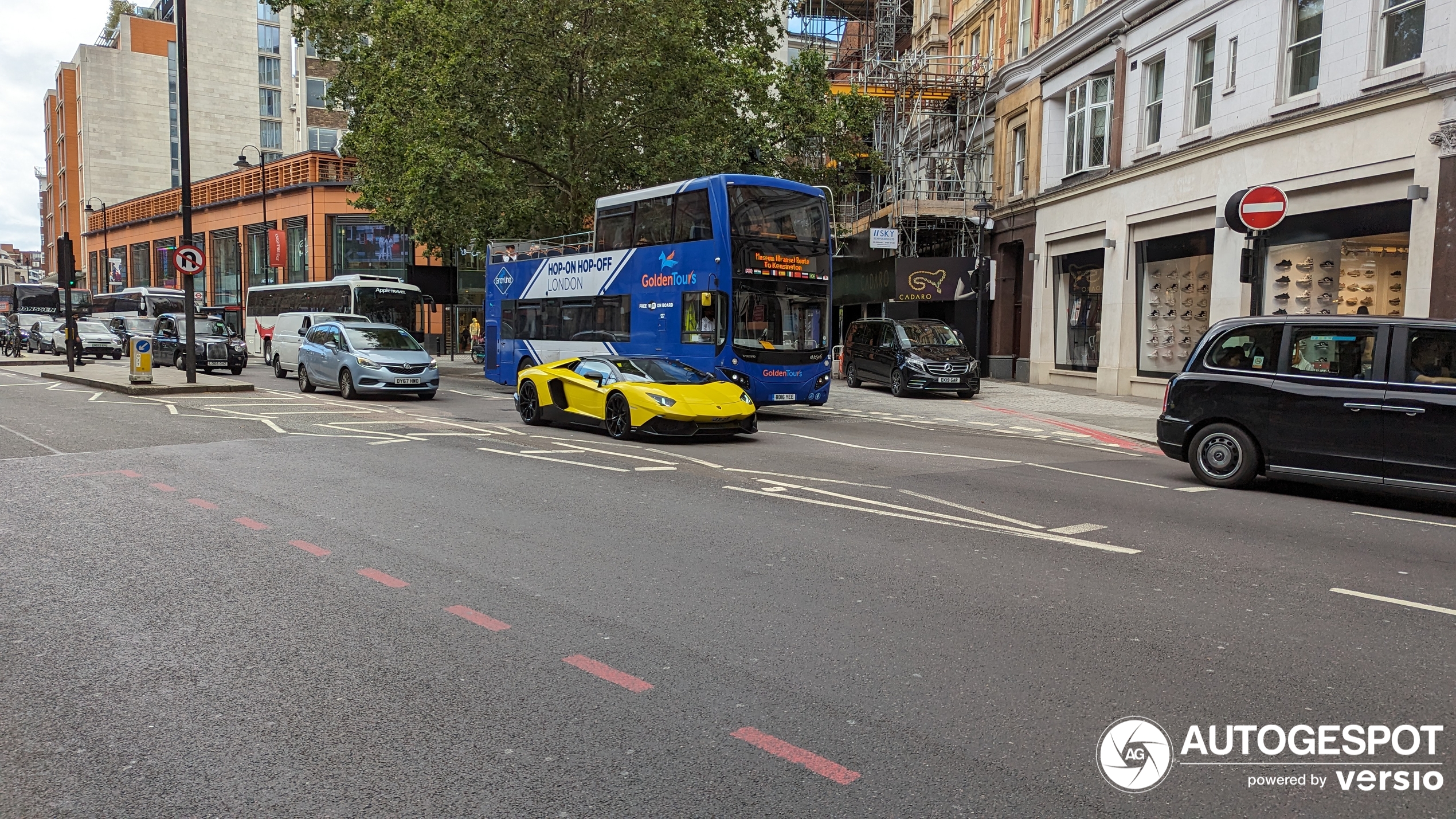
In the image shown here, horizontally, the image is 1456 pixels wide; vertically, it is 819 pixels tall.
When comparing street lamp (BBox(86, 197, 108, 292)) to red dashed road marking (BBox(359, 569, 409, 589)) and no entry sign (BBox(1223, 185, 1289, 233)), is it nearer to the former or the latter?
no entry sign (BBox(1223, 185, 1289, 233))

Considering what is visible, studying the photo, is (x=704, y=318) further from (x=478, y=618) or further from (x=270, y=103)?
(x=270, y=103)

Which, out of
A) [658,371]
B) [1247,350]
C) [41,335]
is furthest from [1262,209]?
[41,335]

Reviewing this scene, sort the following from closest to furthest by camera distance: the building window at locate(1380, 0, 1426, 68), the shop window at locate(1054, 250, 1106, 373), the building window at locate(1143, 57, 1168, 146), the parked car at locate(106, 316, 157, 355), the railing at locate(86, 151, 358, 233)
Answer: the building window at locate(1380, 0, 1426, 68) < the building window at locate(1143, 57, 1168, 146) < the shop window at locate(1054, 250, 1106, 373) < the parked car at locate(106, 316, 157, 355) < the railing at locate(86, 151, 358, 233)

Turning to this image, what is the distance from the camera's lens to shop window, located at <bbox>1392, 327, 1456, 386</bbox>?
9141 mm

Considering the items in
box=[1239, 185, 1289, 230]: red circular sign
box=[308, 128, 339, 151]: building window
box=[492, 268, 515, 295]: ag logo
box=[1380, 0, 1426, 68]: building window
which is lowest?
box=[492, 268, 515, 295]: ag logo

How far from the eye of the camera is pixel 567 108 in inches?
1062

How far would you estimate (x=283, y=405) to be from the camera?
705 inches

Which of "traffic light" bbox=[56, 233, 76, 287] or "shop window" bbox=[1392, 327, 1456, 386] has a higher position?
"traffic light" bbox=[56, 233, 76, 287]

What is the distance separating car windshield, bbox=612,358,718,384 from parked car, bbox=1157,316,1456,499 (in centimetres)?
632

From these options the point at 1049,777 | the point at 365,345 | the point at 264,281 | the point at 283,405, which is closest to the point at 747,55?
the point at 365,345

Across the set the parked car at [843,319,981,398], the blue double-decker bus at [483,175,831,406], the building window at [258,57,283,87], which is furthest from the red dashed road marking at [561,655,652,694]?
the building window at [258,57,283,87]

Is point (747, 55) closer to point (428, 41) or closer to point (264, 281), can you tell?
point (428, 41)

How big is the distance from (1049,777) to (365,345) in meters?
19.2

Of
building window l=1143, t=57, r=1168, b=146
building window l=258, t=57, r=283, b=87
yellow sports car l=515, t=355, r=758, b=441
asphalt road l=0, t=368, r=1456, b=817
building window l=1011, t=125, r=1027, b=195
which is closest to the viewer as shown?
asphalt road l=0, t=368, r=1456, b=817
